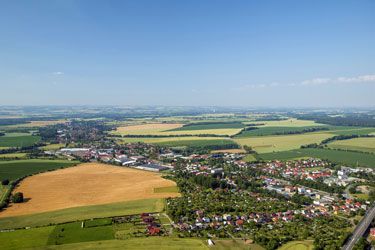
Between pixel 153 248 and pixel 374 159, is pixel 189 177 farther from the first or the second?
pixel 374 159

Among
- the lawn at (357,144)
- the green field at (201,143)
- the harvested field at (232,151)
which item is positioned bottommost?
the harvested field at (232,151)

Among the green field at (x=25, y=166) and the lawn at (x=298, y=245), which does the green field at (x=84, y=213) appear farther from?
the green field at (x=25, y=166)

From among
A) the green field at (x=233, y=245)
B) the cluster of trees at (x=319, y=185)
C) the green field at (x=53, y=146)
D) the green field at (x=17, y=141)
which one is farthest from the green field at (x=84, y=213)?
the green field at (x=17, y=141)

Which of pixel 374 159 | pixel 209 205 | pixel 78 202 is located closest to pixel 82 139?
pixel 78 202

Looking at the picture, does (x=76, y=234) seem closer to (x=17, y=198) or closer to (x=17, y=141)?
(x=17, y=198)

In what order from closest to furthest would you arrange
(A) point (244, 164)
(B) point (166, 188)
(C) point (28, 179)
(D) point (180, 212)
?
(D) point (180, 212) → (B) point (166, 188) → (C) point (28, 179) → (A) point (244, 164)

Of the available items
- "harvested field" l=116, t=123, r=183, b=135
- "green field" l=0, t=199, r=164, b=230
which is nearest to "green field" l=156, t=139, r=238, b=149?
"harvested field" l=116, t=123, r=183, b=135

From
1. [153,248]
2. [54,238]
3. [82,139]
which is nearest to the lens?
[153,248]

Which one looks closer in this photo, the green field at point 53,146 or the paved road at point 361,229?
the paved road at point 361,229
